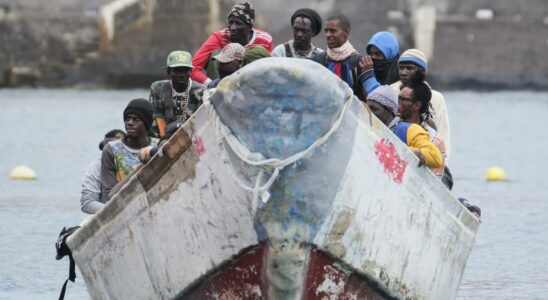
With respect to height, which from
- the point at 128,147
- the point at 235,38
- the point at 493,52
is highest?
the point at 235,38

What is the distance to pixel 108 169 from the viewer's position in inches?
422

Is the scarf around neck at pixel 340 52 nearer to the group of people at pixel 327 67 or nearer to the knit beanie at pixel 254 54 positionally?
the group of people at pixel 327 67

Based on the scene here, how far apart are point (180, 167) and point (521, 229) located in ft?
32.7

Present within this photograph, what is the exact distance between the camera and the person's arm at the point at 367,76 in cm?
1088

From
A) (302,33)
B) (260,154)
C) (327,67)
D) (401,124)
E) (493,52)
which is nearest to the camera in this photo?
(260,154)

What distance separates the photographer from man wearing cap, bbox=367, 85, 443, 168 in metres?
9.81

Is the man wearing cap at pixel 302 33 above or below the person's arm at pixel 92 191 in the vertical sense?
above

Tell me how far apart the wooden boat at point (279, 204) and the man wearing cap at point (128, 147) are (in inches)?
32.1

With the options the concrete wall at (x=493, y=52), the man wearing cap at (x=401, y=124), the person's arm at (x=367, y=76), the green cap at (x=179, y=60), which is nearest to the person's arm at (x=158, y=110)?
the green cap at (x=179, y=60)

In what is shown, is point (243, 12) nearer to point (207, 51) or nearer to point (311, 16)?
point (207, 51)

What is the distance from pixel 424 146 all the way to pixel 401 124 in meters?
0.25

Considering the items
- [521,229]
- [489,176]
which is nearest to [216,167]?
[521,229]

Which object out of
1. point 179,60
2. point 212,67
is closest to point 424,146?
point 179,60

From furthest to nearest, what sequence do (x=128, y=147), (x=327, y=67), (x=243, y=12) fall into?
(x=243, y=12)
(x=327, y=67)
(x=128, y=147)
